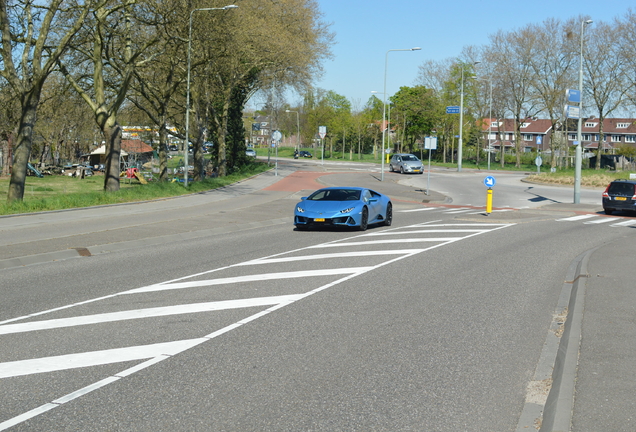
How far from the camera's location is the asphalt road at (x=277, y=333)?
5203mm

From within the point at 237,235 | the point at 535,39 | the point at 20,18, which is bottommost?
the point at 237,235

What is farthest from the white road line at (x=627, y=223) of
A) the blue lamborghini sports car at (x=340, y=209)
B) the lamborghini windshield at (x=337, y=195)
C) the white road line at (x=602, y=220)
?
the lamborghini windshield at (x=337, y=195)

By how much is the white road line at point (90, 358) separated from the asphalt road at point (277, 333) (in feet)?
0.09

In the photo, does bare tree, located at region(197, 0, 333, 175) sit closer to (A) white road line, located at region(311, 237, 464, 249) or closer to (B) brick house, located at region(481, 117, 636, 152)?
(A) white road line, located at region(311, 237, 464, 249)

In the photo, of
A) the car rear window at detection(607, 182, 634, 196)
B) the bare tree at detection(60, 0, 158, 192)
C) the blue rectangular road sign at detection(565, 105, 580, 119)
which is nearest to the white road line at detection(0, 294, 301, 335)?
the bare tree at detection(60, 0, 158, 192)

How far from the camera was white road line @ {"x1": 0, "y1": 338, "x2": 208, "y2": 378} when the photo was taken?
6164 mm

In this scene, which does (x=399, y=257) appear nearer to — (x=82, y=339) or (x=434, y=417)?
(x=82, y=339)

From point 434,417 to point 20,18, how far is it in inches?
1087

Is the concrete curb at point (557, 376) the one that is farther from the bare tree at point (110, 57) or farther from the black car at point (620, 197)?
the bare tree at point (110, 57)

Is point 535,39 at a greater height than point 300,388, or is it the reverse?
point 535,39

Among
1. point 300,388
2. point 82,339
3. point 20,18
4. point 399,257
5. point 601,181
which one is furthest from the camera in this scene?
point 601,181

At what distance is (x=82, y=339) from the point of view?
23.8ft

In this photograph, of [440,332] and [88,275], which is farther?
[88,275]

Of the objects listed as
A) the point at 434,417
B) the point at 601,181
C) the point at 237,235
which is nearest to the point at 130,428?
the point at 434,417
